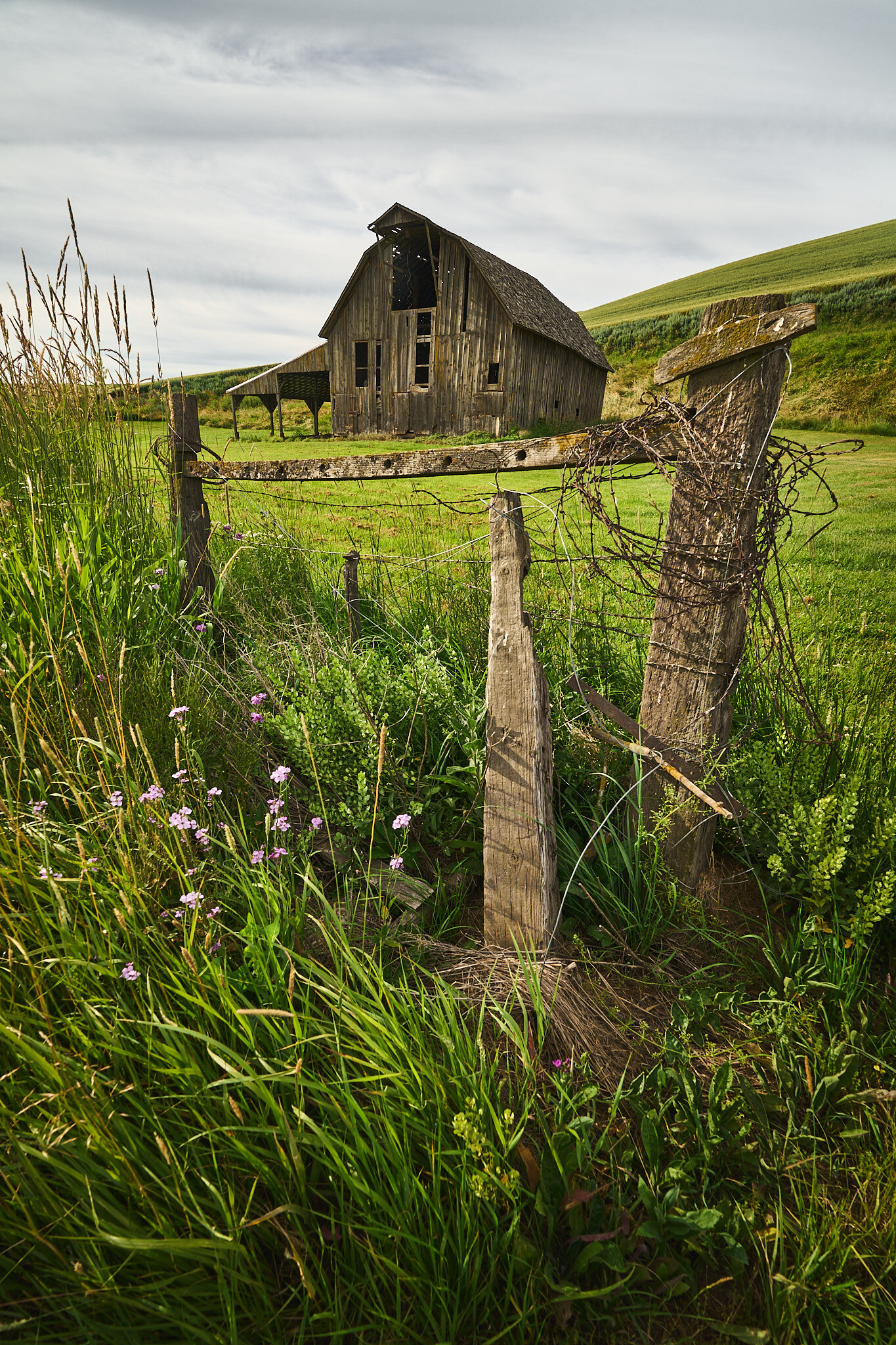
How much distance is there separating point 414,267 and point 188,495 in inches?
835

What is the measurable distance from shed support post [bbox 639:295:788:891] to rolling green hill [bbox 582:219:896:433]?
32.6 feet

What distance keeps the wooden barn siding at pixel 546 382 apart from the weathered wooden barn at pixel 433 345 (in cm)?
6

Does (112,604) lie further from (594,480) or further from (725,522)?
(725,522)

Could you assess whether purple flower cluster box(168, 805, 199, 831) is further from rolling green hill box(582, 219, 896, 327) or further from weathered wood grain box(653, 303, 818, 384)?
rolling green hill box(582, 219, 896, 327)

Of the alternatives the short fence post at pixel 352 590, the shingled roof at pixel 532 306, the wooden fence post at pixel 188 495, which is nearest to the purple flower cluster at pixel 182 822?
the short fence post at pixel 352 590

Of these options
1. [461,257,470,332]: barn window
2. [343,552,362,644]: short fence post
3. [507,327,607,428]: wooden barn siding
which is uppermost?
[461,257,470,332]: barn window

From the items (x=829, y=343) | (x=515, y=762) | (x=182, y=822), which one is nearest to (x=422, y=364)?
(x=515, y=762)

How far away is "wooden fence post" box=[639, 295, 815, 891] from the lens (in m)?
2.10

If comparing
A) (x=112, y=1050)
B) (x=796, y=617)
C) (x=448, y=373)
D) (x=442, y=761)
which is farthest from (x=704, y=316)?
(x=448, y=373)

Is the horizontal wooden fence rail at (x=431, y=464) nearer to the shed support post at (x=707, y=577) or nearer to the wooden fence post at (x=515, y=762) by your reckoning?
the shed support post at (x=707, y=577)

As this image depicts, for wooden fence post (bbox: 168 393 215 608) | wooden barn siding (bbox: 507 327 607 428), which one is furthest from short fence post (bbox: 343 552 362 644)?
Result: wooden barn siding (bbox: 507 327 607 428)

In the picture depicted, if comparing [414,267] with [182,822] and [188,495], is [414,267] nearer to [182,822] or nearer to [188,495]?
[188,495]

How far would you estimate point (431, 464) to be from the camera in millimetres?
2971

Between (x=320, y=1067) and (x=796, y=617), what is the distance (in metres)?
4.94
